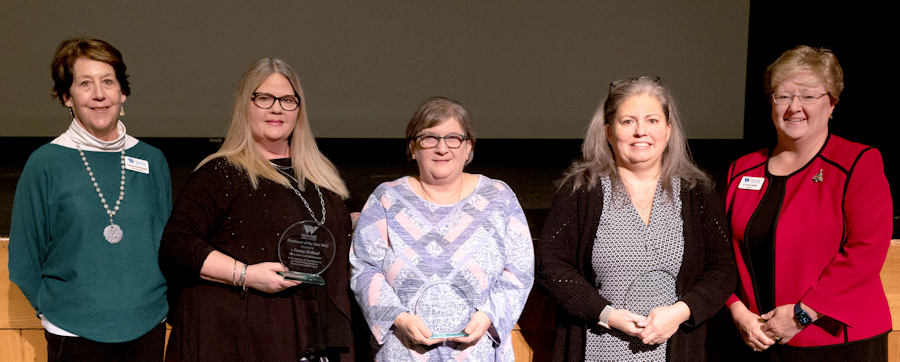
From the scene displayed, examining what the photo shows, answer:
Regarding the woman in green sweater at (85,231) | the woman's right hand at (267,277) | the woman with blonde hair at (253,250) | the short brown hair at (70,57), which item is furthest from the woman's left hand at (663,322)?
the short brown hair at (70,57)

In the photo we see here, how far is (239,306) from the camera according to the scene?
1.73m

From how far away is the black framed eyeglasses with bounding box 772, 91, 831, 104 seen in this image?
5.73ft

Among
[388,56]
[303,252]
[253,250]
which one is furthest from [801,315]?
[388,56]

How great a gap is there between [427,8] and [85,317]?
6573mm

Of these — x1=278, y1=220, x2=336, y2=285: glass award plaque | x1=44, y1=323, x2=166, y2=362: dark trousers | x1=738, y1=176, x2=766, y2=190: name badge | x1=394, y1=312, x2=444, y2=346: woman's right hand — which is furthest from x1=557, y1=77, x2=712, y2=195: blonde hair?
x1=44, y1=323, x2=166, y2=362: dark trousers

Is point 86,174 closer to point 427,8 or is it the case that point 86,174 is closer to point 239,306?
point 239,306

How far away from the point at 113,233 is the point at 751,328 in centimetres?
189

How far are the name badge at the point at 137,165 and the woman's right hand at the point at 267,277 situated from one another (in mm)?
491

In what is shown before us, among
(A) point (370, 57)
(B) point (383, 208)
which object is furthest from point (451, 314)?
(A) point (370, 57)

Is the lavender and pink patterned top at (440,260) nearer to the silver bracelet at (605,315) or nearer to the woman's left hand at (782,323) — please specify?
the silver bracelet at (605,315)

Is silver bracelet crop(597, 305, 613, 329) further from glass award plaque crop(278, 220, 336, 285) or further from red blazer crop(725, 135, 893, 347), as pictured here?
glass award plaque crop(278, 220, 336, 285)

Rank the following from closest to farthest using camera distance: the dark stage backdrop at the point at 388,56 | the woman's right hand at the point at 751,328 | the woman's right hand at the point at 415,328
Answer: the woman's right hand at the point at 415,328, the woman's right hand at the point at 751,328, the dark stage backdrop at the point at 388,56

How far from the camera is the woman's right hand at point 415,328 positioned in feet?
5.19

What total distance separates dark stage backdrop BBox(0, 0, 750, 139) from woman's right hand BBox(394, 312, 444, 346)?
6.48 metres
